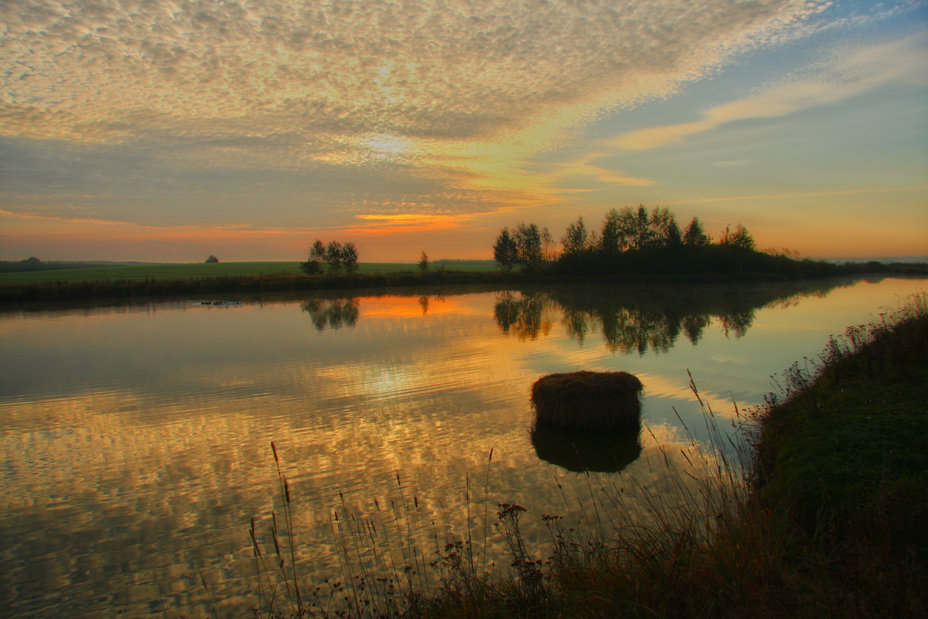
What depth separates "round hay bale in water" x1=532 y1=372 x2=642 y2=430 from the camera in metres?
7.54

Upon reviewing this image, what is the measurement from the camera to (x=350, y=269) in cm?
7675

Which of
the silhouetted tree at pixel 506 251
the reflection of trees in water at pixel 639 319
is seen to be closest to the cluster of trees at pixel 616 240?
the silhouetted tree at pixel 506 251

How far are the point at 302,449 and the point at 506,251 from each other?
77.4m

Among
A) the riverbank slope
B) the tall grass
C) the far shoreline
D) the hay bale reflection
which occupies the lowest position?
the hay bale reflection

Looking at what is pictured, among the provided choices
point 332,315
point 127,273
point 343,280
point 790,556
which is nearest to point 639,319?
point 332,315

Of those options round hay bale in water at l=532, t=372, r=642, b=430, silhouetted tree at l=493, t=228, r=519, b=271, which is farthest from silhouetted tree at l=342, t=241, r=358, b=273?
round hay bale in water at l=532, t=372, r=642, b=430

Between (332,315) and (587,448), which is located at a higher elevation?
(332,315)

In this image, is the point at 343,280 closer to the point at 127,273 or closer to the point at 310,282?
the point at 310,282

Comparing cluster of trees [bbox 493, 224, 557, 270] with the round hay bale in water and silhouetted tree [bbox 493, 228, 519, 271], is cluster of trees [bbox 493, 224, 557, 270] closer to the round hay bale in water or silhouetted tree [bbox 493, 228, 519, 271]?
silhouetted tree [bbox 493, 228, 519, 271]

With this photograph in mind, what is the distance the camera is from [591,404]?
7.54 m

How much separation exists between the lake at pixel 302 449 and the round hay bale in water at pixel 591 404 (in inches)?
13.6

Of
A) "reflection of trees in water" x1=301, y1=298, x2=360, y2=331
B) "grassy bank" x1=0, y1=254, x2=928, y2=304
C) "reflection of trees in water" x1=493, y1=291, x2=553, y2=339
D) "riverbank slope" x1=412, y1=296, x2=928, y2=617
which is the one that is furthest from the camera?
"grassy bank" x1=0, y1=254, x2=928, y2=304

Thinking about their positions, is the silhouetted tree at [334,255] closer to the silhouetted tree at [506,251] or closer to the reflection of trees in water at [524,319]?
the silhouetted tree at [506,251]

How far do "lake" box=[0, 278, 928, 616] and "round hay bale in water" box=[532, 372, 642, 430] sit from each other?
35cm
